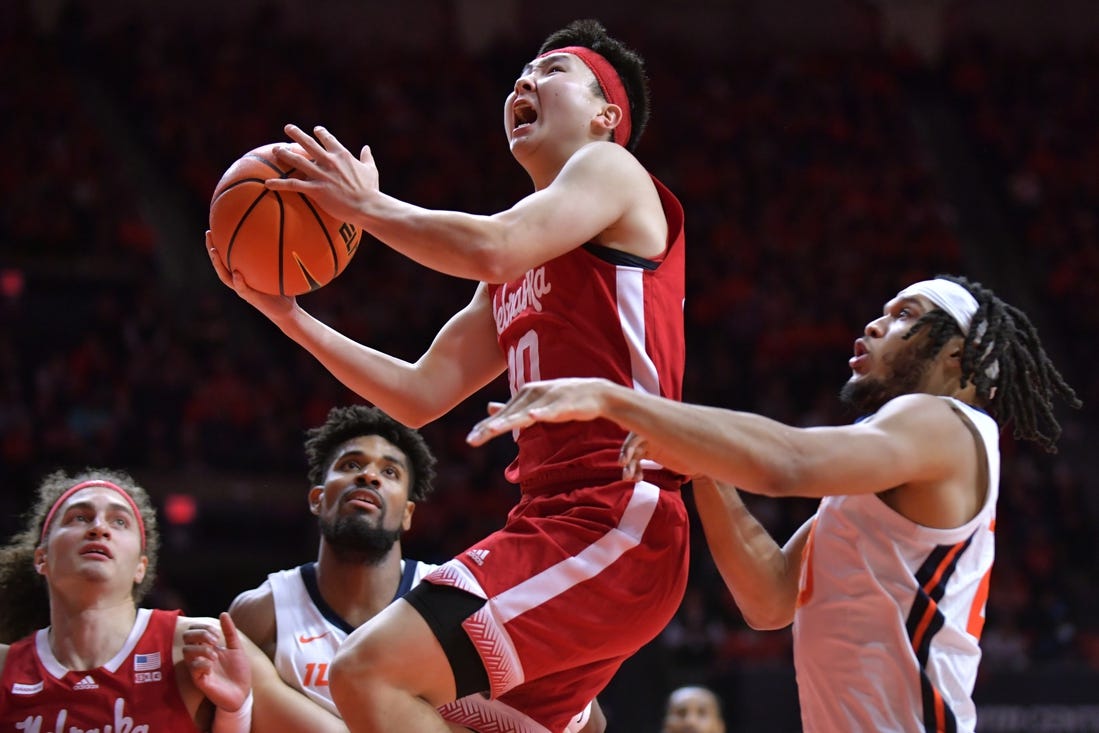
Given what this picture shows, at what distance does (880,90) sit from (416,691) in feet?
53.7

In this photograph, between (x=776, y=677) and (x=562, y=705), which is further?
(x=776, y=677)

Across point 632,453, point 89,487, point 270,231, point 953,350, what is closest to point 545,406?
point 632,453

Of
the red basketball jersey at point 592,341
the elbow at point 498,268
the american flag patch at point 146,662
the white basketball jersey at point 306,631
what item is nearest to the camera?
the elbow at point 498,268

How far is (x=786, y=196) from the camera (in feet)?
51.7

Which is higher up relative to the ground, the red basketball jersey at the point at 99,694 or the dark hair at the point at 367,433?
the dark hair at the point at 367,433

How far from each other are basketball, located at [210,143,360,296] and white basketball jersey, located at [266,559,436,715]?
135 cm

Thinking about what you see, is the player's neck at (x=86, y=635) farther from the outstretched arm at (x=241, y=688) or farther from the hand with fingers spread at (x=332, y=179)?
the hand with fingers spread at (x=332, y=179)

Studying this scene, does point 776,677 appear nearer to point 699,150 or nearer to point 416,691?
point 416,691

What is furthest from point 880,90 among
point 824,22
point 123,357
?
point 123,357

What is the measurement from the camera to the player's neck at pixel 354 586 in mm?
4742

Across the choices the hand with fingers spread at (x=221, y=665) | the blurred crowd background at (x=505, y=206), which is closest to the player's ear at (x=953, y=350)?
the hand with fingers spread at (x=221, y=665)

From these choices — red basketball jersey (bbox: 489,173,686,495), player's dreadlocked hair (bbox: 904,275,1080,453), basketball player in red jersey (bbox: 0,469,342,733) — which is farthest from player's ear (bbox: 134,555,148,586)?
player's dreadlocked hair (bbox: 904,275,1080,453)

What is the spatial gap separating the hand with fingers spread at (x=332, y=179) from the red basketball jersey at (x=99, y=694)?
177 cm

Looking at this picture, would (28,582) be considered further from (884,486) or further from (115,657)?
(884,486)
